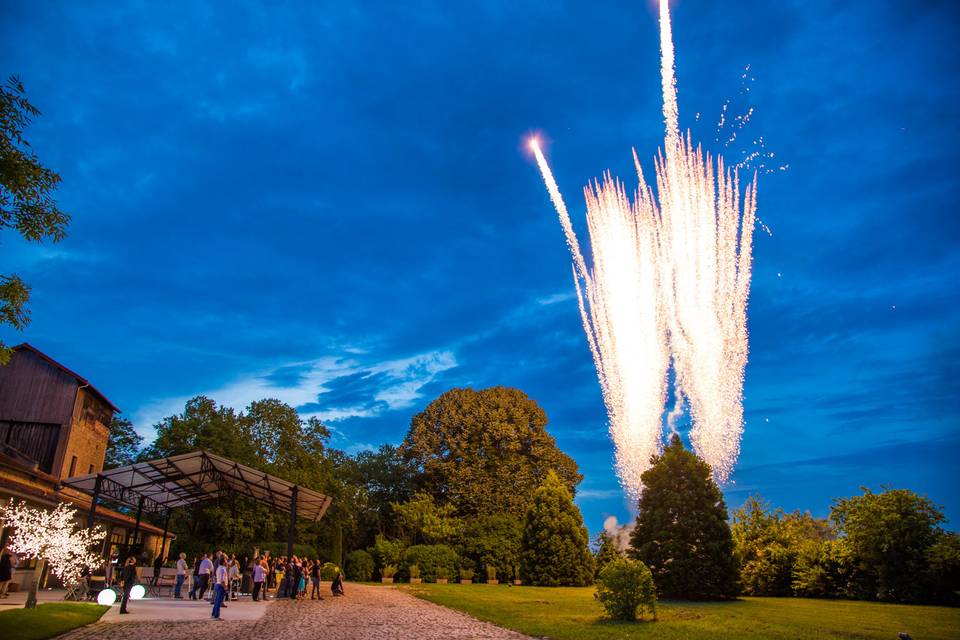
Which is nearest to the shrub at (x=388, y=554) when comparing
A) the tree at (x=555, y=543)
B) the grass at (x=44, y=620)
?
the tree at (x=555, y=543)

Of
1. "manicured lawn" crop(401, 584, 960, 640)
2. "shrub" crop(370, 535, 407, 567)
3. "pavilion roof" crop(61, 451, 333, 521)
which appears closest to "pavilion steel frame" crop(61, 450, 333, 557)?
"pavilion roof" crop(61, 451, 333, 521)

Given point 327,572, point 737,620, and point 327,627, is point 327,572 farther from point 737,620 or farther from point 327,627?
point 737,620

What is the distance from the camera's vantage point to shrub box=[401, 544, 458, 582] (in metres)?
39.2

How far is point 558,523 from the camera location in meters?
36.5

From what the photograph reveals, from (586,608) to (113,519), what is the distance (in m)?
24.6

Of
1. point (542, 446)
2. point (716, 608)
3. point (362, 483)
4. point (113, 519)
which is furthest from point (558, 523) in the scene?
point (362, 483)

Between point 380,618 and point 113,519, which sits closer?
point 380,618

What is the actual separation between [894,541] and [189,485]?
29694 millimetres

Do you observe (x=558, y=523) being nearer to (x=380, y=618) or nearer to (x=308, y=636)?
(x=380, y=618)

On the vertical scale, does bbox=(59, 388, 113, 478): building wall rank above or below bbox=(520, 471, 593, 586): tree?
above

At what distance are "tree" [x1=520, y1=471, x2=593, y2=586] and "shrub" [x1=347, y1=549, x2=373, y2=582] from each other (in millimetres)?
11401

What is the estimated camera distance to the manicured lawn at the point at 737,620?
1395 centimetres

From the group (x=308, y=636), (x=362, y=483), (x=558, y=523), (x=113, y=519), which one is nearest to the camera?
(x=308, y=636)

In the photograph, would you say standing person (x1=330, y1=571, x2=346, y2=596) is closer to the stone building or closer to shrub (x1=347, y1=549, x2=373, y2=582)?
the stone building
